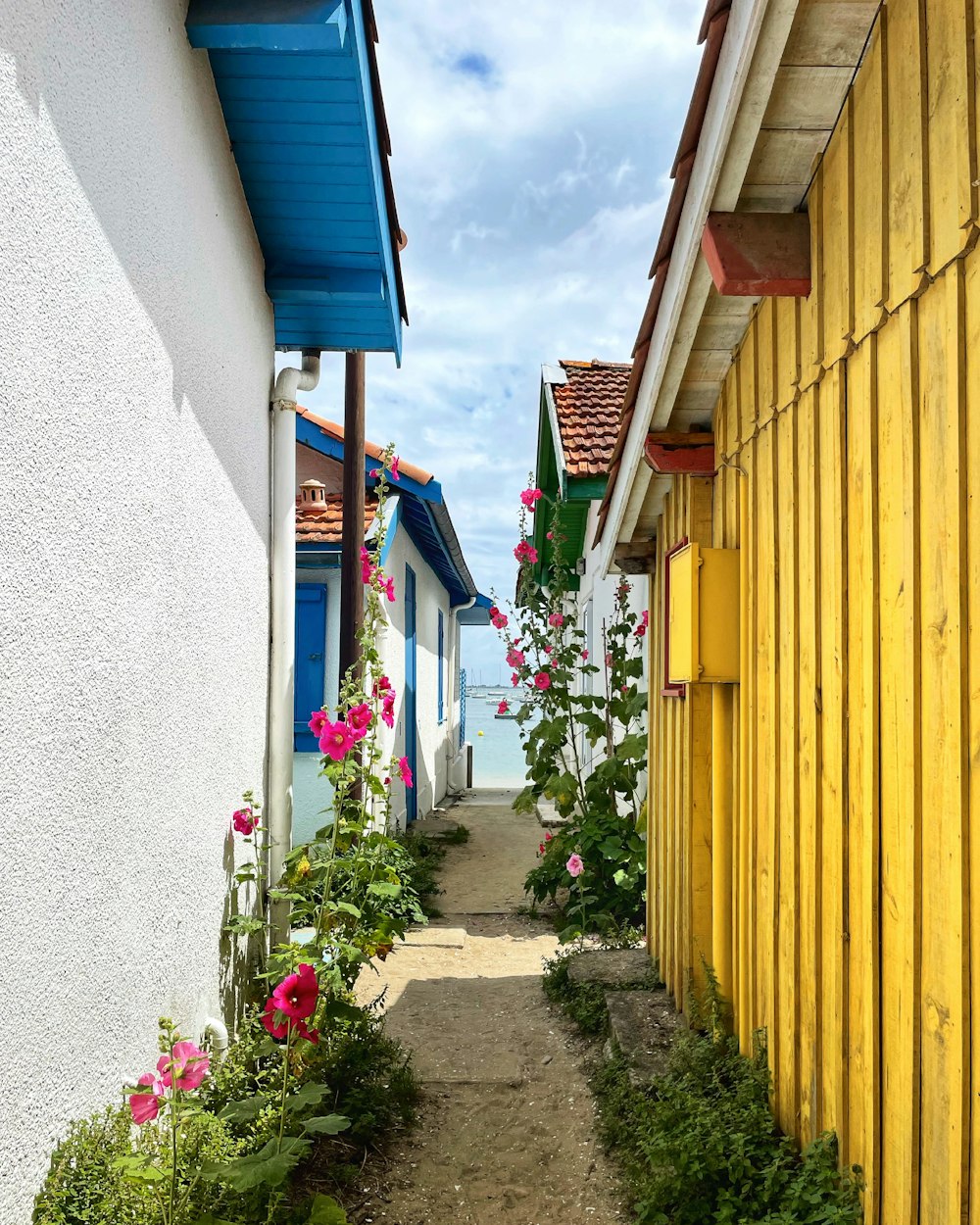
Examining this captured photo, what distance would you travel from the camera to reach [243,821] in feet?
11.9

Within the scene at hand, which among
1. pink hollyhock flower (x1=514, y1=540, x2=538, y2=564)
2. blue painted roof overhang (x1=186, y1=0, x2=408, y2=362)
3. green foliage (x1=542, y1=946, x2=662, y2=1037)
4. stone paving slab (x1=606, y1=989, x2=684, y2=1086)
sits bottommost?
green foliage (x1=542, y1=946, x2=662, y2=1037)

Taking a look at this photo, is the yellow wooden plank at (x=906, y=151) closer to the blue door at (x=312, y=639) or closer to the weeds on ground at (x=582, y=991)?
the weeds on ground at (x=582, y=991)

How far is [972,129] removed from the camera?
1.64m

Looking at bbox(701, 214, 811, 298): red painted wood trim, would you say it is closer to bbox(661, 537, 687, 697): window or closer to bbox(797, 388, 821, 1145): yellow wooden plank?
bbox(797, 388, 821, 1145): yellow wooden plank

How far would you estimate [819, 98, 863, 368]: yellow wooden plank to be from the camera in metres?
2.24

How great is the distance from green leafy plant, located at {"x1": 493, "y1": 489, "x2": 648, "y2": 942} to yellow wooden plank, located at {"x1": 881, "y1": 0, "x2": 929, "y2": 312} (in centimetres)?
424

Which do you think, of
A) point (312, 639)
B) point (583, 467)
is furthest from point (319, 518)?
point (583, 467)

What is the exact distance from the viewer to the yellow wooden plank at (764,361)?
9.49ft

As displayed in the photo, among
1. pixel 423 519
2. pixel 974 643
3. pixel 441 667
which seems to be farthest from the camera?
pixel 441 667

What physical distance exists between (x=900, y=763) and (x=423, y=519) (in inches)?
337

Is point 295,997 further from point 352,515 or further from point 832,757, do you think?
point 352,515

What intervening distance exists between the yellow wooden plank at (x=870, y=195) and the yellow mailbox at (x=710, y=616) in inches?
48.4

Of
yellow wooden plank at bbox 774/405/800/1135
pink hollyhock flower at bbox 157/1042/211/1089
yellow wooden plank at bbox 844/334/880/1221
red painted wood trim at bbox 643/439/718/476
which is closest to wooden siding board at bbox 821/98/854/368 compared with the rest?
yellow wooden plank at bbox 844/334/880/1221

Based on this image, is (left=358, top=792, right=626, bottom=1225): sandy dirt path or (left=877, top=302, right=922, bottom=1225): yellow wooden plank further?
(left=358, top=792, right=626, bottom=1225): sandy dirt path
